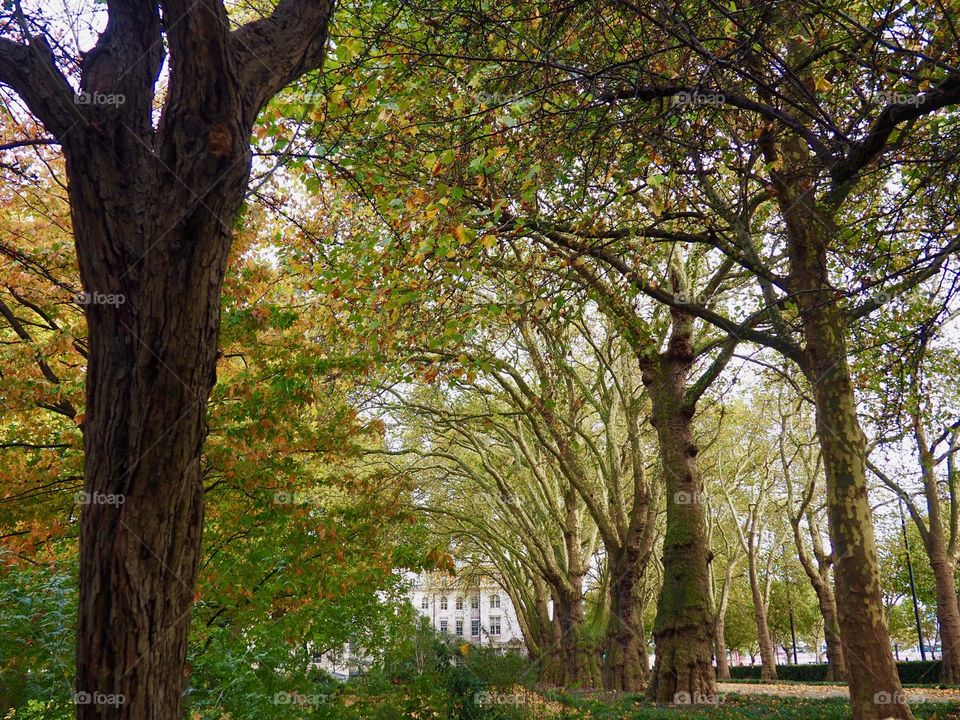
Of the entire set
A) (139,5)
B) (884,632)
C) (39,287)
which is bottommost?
(884,632)

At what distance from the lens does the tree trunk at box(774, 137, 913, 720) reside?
6809 millimetres

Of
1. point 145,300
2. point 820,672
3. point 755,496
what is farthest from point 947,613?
point 820,672

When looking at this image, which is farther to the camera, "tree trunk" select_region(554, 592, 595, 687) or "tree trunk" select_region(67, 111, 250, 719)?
"tree trunk" select_region(554, 592, 595, 687)

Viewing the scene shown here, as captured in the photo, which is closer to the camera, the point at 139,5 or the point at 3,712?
the point at 139,5

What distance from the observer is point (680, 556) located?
10719 millimetres

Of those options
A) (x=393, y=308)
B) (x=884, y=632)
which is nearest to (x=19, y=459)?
(x=393, y=308)

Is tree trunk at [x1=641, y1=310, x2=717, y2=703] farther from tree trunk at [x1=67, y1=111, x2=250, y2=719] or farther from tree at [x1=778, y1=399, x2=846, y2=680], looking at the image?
tree at [x1=778, y1=399, x2=846, y2=680]

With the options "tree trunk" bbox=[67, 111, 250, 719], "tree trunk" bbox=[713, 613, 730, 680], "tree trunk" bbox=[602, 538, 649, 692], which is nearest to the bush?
"tree trunk" bbox=[713, 613, 730, 680]

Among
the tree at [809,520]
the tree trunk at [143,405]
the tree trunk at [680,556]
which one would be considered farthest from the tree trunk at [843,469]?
the tree at [809,520]

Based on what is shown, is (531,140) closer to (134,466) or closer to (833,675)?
(134,466)

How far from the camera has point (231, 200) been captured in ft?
10.7

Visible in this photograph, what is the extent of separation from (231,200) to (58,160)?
23.4 feet

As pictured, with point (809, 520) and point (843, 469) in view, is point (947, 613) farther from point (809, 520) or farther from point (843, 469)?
point (843, 469)

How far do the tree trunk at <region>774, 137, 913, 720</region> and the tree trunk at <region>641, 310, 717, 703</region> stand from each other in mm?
3317
